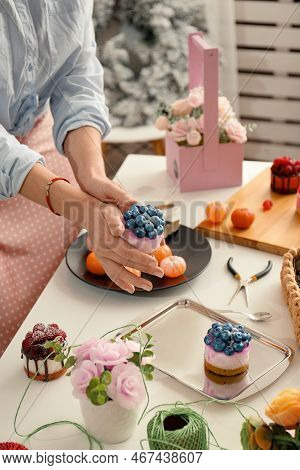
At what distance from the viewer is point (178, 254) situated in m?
1.74

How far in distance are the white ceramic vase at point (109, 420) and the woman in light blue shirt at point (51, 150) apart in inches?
12.3

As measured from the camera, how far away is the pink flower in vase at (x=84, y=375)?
3.97 feet

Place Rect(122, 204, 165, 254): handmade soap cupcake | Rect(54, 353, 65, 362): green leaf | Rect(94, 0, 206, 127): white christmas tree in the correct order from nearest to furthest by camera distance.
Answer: Rect(54, 353, 65, 362): green leaf → Rect(122, 204, 165, 254): handmade soap cupcake → Rect(94, 0, 206, 127): white christmas tree

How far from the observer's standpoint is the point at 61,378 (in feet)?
4.59

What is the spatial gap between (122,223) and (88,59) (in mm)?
616

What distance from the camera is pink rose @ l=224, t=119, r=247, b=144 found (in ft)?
6.48

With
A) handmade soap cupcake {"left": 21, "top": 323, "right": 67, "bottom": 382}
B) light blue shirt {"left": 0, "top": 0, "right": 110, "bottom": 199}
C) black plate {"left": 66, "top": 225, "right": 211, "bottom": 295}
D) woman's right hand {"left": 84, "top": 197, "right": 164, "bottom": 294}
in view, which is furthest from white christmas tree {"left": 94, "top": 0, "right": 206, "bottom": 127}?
handmade soap cupcake {"left": 21, "top": 323, "right": 67, "bottom": 382}

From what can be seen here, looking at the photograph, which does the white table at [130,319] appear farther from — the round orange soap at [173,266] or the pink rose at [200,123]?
the pink rose at [200,123]

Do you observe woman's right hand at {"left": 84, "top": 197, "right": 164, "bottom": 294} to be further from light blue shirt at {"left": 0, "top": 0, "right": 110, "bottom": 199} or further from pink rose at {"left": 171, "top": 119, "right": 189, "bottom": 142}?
pink rose at {"left": 171, "top": 119, "right": 189, "bottom": 142}

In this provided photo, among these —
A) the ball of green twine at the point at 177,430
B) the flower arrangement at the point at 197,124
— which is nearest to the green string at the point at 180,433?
the ball of green twine at the point at 177,430

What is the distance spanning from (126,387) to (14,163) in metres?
0.57

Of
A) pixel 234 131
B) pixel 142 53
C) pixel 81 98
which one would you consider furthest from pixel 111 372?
pixel 142 53

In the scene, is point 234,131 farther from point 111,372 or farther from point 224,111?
point 111,372

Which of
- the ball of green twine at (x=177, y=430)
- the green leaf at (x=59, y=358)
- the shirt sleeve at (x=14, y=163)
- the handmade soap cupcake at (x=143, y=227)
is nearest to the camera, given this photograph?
the ball of green twine at (x=177, y=430)
